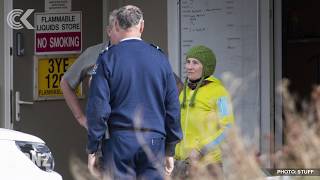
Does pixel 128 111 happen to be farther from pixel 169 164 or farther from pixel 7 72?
pixel 7 72

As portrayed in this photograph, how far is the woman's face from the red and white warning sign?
294 centimetres

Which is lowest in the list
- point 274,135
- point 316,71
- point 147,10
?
point 274,135

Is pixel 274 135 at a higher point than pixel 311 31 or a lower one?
lower

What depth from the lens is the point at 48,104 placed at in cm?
834

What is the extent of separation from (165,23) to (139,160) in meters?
3.26

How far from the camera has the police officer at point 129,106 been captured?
4.72 meters

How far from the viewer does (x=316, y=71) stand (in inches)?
337

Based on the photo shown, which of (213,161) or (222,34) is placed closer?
(213,161)

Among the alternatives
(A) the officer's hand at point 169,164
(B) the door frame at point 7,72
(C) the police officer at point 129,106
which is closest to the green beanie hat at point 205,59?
(C) the police officer at point 129,106

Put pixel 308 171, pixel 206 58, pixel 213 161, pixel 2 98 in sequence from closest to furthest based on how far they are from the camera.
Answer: pixel 308 171
pixel 213 161
pixel 206 58
pixel 2 98

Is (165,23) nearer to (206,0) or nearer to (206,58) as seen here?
(206,0)

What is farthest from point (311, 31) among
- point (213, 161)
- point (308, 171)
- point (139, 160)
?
point (308, 171)

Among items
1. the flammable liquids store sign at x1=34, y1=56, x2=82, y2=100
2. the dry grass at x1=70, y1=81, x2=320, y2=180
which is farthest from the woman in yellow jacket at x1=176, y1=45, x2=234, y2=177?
the flammable liquids store sign at x1=34, y1=56, x2=82, y2=100

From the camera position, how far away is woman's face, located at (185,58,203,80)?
561cm
